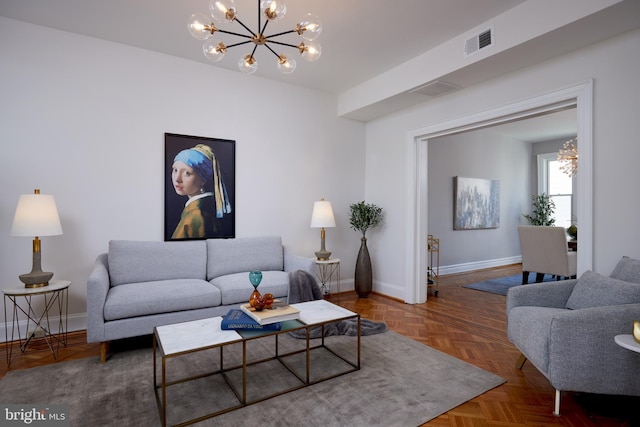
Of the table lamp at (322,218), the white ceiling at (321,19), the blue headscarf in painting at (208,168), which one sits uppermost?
the white ceiling at (321,19)

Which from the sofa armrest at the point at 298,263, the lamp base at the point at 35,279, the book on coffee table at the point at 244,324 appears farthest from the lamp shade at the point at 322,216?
the lamp base at the point at 35,279

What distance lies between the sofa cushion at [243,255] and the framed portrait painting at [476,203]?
12.9 ft

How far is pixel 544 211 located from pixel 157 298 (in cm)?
790

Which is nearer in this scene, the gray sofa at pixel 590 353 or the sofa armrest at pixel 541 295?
the gray sofa at pixel 590 353

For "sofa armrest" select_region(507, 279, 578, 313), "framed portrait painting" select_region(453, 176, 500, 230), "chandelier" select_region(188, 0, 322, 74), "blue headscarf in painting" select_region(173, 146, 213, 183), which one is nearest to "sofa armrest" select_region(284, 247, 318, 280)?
"blue headscarf in painting" select_region(173, 146, 213, 183)

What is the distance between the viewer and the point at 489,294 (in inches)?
198

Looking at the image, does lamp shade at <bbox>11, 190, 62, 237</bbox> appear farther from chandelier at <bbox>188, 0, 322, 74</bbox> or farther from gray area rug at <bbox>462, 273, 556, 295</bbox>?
gray area rug at <bbox>462, 273, 556, 295</bbox>

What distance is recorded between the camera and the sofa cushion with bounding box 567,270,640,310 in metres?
Answer: 2.17

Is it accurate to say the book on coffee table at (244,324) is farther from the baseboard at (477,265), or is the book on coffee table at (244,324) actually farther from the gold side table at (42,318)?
the baseboard at (477,265)

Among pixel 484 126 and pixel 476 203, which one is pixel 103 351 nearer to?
pixel 484 126

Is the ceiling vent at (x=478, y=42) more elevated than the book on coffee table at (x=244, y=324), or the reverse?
the ceiling vent at (x=478, y=42)

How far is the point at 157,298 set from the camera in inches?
115

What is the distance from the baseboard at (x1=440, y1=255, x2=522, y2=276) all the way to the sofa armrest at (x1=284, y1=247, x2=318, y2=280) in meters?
3.46

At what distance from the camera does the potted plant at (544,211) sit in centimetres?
752
